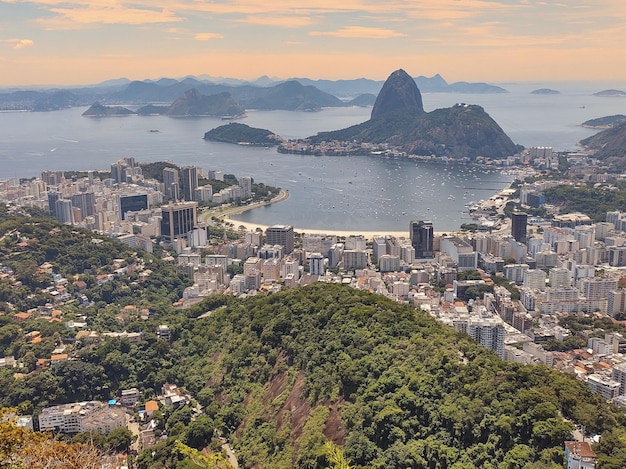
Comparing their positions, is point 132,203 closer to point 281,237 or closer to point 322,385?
point 281,237

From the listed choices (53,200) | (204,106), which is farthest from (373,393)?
(204,106)

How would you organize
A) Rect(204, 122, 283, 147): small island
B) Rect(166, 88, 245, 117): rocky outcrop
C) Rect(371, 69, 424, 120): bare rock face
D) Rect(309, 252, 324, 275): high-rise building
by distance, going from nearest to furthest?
Rect(309, 252, 324, 275): high-rise building → Rect(204, 122, 283, 147): small island → Rect(371, 69, 424, 120): bare rock face → Rect(166, 88, 245, 117): rocky outcrop

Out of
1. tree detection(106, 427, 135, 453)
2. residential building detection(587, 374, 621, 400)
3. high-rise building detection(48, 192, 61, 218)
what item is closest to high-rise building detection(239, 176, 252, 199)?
high-rise building detection(48, 192, 61, 218)

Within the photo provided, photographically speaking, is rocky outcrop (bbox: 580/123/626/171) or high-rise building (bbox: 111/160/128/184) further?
rocky outcrop (bbox: 580/123/626/171)

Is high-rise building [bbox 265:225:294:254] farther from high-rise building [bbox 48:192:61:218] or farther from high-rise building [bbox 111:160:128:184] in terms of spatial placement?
high-rise building [bbox 111:160:128:184]

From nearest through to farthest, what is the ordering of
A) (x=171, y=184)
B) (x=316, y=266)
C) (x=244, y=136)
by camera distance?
(x=316, y=266) → (x=171, y=184) → (x=244, y=136)

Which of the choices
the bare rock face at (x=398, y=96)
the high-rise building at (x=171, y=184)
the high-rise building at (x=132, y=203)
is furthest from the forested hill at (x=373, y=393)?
the bare rock face at (x=398, y=96)

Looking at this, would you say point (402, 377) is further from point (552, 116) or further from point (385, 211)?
point (552, 116)

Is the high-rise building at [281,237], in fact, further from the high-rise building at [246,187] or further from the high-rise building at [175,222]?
the high-rise building at [246,187]
